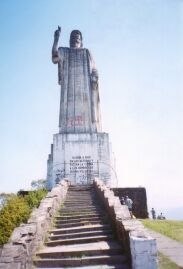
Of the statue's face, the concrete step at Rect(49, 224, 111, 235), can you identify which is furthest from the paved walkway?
the statue's face

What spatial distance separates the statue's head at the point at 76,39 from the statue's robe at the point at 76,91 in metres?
1.41

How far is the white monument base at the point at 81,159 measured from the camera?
26.0 metres

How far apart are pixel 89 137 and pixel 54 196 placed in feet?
47.3

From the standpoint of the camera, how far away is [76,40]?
32.2 m

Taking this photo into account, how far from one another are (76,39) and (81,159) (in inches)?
491

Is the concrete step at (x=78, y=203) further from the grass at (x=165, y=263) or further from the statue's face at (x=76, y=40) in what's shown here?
the statue's face at (x=76, y=40)

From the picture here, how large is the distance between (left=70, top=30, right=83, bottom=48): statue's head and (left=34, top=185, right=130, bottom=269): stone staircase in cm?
2197

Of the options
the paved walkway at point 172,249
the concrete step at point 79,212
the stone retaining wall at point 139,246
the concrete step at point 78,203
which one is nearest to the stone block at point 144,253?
the stone retaining wall at point 139,246

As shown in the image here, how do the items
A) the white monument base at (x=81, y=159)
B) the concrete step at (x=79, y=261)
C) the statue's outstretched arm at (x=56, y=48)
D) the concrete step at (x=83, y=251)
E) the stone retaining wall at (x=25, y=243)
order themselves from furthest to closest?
the statue's outstretched arm at (x=56, y=48) → the white monument base at (x=81, y=159) → the concrete step at (x=83, y=251) → the concrete step at (x=79, y=261) → the stone retaining wall at (x=25, y=243)

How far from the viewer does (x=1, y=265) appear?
721cm

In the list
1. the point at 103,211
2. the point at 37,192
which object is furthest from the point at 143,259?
the point at 37,192

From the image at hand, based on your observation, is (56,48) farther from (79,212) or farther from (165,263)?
(165,263)

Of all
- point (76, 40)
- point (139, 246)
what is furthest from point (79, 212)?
point (76, 40)

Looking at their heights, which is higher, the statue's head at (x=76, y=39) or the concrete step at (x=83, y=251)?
the statue's head at (x=76, y=39)
